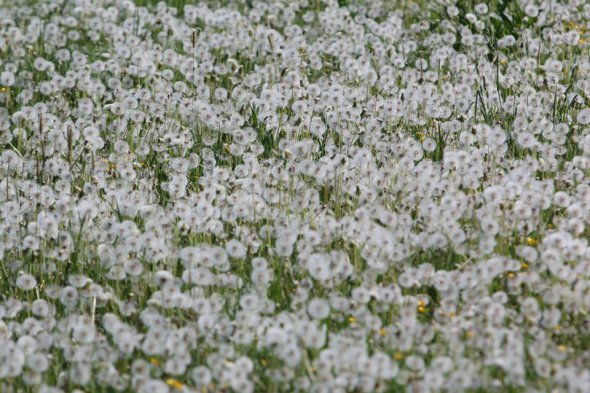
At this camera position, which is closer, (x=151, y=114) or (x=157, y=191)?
(x=157, y=191)

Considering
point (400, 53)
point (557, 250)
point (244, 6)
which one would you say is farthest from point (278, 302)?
point (244, 6)

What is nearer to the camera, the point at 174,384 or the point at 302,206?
the point at 174,384

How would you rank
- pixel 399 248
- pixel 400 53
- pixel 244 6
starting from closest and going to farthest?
pixel 399 248
pixel 400 53
pixel 244 6

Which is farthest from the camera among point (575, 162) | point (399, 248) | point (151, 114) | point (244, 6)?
point (244, 6)

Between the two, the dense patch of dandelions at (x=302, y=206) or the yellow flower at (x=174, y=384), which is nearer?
the yellow flower at (x=174, y=384)

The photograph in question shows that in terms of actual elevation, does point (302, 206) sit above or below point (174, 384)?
above

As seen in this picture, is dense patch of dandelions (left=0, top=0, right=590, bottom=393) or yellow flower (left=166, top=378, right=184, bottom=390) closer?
yellow flower (left=166, top=378, right=184, bottom=390)

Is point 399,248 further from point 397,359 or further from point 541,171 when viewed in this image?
point 541,171

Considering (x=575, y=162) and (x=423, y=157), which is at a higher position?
(x=575, y=162)
